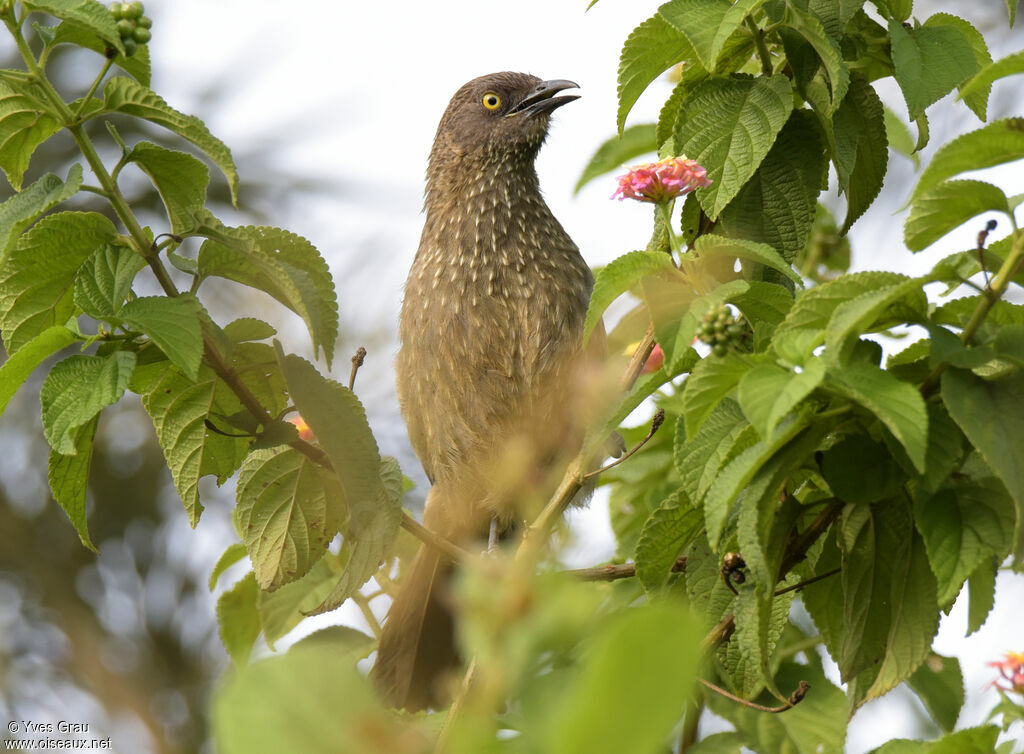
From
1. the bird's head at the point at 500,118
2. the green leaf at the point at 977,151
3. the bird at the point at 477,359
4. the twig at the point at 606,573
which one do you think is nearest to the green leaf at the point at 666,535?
the twig at the point at 606,573

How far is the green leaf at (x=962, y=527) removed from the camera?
4.94 ft

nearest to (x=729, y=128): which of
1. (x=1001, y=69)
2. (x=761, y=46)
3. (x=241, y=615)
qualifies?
(x=761, y=46)

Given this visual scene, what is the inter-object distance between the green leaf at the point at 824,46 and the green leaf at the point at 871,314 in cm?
55

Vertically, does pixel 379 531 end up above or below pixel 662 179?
below

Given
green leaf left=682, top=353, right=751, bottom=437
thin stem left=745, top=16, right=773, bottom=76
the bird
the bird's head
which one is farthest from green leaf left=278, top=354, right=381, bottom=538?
the bird's head

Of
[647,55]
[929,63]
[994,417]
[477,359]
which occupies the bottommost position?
[994,417]

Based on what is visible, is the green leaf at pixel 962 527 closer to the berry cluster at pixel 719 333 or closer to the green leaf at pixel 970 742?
the green leaf at pixel 970 742

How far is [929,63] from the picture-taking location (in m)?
2.08

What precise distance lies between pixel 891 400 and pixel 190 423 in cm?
132

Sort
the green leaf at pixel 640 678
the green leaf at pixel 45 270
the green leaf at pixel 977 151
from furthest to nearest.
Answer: the green leaf at pixel 45 270
the green leaf at pixel 977 151
the green leaf at pixel 640 678

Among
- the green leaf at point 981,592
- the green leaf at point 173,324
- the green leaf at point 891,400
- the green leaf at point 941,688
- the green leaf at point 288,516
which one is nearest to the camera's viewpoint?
the green leaf at point 891,400

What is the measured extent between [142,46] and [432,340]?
1.94m

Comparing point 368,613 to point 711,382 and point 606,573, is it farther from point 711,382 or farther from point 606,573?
point 711,382

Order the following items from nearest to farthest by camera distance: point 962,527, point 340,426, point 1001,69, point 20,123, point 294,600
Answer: point 1001,69, point 962,527, point 20,123, point 340,426, point 294,600
